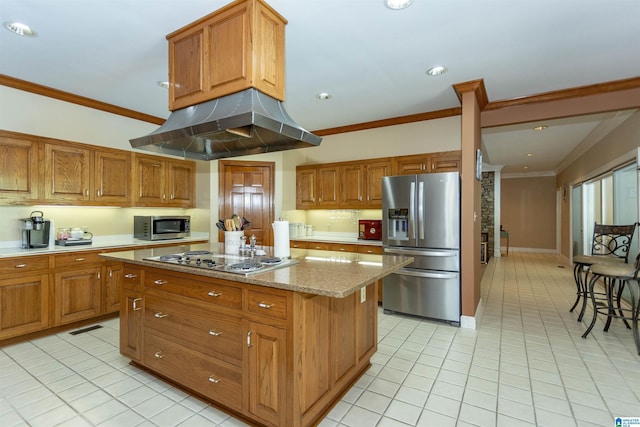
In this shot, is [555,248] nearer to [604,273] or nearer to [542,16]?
[604,273]

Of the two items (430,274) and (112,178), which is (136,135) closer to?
(112,178)

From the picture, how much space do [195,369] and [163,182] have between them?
3131mm

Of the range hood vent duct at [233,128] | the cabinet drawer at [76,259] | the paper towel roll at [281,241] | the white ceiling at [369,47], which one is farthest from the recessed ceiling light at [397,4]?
the cabinet drawer at [76,259]

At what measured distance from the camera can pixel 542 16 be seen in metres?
2.18

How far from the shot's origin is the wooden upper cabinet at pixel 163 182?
4.16m

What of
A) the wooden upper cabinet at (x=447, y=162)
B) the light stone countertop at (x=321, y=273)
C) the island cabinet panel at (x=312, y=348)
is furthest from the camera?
the wooden upper cabinet at (x=447, y=162)

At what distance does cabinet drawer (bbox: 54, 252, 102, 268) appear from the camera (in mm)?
3248

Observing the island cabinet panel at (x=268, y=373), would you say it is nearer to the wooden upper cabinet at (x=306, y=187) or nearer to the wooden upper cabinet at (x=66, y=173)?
the wooden upper cabinet at (x=66, y=173)

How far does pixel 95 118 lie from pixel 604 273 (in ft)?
19.8

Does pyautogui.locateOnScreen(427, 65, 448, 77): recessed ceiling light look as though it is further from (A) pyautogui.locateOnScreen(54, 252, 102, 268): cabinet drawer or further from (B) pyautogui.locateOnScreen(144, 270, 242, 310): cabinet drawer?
(A) pyautogui.locateOnScreen(54, 252, 102, 268): cabinet drawer

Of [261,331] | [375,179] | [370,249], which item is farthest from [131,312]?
[375,179]

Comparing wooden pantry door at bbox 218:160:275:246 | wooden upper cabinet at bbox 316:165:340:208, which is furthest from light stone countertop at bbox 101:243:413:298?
wooden pantry door at bbox 218:160:275:246

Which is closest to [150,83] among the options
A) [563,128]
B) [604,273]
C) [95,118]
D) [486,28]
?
[95,118]

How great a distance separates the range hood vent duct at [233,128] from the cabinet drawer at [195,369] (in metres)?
1.50
